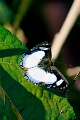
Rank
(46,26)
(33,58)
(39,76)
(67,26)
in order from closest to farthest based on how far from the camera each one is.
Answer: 1. (39,76)
2. (33,58)
3. (67,26)
4. (46,26)

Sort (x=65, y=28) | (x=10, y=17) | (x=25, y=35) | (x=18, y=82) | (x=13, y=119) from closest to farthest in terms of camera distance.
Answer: (x=13, y=119)
(x=18, y=82)
(x=65, y=28)
(x=10, y=17)
(x=25, y=35)

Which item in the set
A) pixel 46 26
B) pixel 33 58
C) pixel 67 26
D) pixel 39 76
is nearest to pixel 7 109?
pixel 39 76

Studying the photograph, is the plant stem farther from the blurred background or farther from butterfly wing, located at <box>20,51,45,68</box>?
the blurred background

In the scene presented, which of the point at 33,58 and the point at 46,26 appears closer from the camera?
the point at 33,58

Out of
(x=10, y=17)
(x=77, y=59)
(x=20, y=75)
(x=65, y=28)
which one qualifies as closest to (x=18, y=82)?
(x=20, y=75)

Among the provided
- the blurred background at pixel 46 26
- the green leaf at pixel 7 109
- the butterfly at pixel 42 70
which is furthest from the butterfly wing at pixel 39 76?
the blurred background at pixel 46 26

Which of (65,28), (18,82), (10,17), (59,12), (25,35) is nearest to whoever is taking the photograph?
Result: (18,82)

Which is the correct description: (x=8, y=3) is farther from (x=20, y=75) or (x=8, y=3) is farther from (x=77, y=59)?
(x=20, y=75)

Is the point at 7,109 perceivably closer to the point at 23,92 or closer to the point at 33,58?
the point at 23,92

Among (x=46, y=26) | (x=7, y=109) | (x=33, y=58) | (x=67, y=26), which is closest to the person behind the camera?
(x=7, y=109)
